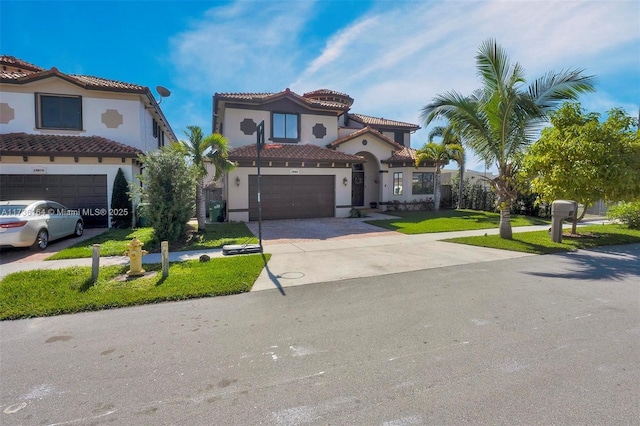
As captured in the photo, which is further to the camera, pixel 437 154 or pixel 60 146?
pixel 437 154

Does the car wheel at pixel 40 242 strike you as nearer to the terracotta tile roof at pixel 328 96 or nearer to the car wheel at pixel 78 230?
the car wheel at pixel 78 230

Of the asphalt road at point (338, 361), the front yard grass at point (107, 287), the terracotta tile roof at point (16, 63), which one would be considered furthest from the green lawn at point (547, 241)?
the terracotta tile roof at point (16, 63)

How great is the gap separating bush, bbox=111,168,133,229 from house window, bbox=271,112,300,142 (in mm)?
8159

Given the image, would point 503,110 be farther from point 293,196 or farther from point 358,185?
point 358,185

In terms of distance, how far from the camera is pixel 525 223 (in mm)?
16859

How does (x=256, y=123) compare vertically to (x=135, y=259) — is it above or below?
above

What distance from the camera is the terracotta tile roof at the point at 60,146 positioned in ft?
43.4

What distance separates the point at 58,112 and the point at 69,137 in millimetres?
1404

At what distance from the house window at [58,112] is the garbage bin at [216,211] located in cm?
680

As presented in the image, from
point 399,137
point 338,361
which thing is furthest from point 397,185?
point 338,361

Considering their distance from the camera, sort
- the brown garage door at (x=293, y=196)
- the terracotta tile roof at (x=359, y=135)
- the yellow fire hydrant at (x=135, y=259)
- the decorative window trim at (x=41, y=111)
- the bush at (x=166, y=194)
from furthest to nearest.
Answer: the terracotta tile roof at (x=359, y=135), the brown garage door at (x=293, y=196), the decorative window trim at (x=41, y=111), the bush at (x=166, y=194), the yellow fire hydrant at (x=135, y=259)

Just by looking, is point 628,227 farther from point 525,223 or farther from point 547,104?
point 547,104

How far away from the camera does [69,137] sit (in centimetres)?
1496

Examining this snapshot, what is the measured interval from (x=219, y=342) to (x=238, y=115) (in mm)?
16035
